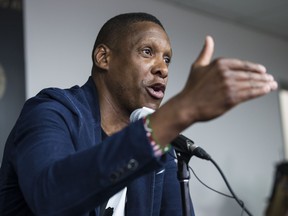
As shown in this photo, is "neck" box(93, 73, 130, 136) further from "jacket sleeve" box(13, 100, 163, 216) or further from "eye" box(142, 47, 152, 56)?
"jacket sleeve" box(13, 100, 163, 216)

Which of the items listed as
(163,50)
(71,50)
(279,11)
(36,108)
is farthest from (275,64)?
(36,108)

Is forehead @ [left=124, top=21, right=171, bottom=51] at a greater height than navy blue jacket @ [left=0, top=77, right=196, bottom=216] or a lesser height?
greater

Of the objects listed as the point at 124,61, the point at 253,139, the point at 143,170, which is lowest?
the point at 253,139

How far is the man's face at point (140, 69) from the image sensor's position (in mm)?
1268

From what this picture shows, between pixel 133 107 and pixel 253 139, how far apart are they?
233cm

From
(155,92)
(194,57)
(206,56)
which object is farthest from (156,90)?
(194,57)

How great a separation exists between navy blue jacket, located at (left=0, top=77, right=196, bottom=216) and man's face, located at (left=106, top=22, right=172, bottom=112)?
0.60 feet

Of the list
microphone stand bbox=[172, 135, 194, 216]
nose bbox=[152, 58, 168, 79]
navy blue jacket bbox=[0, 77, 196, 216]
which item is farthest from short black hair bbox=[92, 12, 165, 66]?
microphone stand bbox=[172, 135, 194, 216]

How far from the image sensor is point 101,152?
679mm

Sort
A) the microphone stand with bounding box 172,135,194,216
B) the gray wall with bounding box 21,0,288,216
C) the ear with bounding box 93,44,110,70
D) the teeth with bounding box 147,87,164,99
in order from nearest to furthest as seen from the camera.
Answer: the microphone stand with bounding box 172,135,194,216, the teeth with bounding box 147,87,164,99, the ear with bounding box 93,44,110,70, the gray wall with bounding box 21,0,288,216

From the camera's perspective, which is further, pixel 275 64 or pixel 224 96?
pixel 275 64

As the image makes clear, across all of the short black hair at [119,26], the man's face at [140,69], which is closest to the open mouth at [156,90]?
the man's face at [140,69]

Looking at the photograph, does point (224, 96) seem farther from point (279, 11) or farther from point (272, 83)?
point (279, 11)

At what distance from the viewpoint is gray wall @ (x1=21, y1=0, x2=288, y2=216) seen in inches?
90.5
